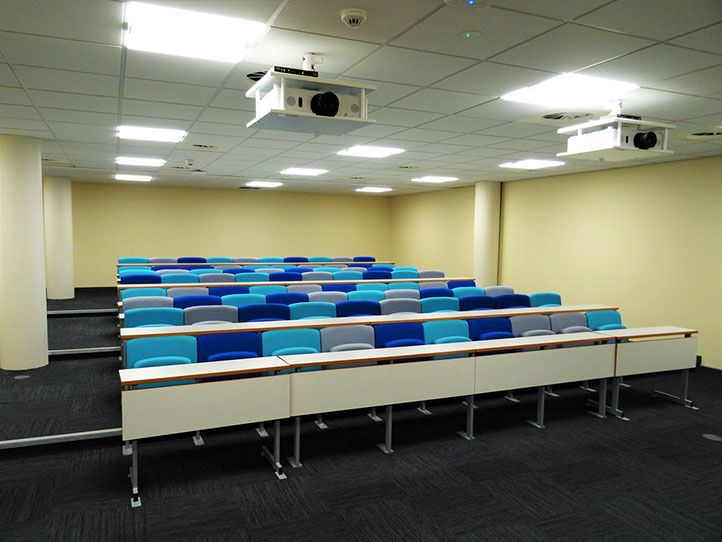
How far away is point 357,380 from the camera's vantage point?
15.0 ft

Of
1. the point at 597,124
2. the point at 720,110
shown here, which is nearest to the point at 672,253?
the point at 720,110

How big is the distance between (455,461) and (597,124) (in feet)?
11.3

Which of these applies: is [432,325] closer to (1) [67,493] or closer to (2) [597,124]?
(2) [597,124]

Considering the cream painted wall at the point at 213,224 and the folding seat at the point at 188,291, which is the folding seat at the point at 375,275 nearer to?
the folding seat at the point at 188,291

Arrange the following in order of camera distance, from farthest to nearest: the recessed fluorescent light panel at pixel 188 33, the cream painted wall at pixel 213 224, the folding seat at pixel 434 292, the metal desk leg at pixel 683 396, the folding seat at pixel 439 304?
1. the cream painted wall at pixel 213 224
2. the folding seat at pixel 434 292
3. the folding seat at pixel 439 304
4. the metal desk leg at pixel 683 396
5. the recessed fluorescent light panel at pixel 188 33

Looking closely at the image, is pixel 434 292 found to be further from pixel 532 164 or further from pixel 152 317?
pixel 152 317

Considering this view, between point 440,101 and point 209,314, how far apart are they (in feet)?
12.1

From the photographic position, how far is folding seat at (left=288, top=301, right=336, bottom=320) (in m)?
6.93

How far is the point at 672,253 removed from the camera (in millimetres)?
8930

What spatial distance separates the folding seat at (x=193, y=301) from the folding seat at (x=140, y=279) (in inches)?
104

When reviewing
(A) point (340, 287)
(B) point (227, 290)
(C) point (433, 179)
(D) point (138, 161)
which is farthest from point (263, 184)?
(B) point (227, 290)

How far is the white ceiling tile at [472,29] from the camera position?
3.15m

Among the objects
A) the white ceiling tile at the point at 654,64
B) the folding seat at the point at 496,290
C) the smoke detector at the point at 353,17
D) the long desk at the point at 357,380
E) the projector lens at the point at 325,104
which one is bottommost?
the long desk at the point at 357,380

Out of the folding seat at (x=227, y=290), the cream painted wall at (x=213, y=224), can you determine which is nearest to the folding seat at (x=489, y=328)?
the folding seat at (x=227, y=290)
